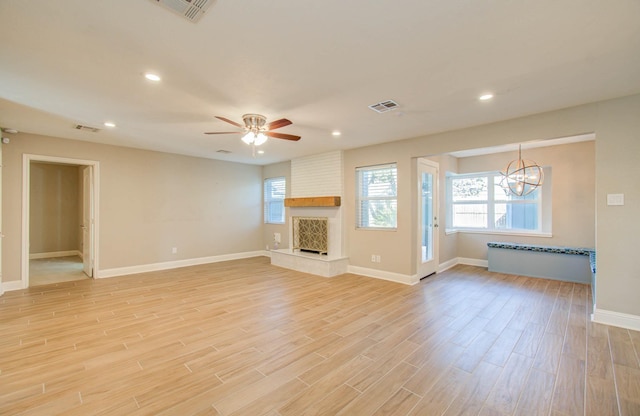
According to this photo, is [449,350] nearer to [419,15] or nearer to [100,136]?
[419,15]

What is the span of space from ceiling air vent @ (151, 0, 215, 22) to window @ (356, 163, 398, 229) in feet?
13.6

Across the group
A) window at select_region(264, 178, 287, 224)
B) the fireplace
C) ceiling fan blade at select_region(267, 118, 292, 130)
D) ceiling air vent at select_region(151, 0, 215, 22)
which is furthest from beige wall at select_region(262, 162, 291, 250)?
ceiling air vent at select_region(151, 0, 215, 22)

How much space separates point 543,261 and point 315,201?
182 inches

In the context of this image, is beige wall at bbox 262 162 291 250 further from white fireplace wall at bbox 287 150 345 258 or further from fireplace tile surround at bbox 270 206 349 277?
fireplace tile surround at bbox 270 206 349 277

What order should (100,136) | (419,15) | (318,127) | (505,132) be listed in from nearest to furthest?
(419,15)
(505,132)
(318,127)
(100,136)

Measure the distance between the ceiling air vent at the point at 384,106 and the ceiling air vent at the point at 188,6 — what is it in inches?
82.9

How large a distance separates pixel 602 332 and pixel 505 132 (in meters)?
2.59

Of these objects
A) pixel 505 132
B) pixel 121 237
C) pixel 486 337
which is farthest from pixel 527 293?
pixel 121 237

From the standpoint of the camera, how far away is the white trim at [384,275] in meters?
4.93

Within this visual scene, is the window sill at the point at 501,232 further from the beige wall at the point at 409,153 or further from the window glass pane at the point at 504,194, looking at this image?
the beige wall at the point at 409,153

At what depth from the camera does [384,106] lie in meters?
3.35

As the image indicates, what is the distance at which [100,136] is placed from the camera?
15.9 ft

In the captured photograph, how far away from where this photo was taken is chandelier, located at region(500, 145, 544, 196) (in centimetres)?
562

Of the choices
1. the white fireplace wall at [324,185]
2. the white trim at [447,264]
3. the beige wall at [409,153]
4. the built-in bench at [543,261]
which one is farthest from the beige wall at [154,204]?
the built-in bench at [543,261]
